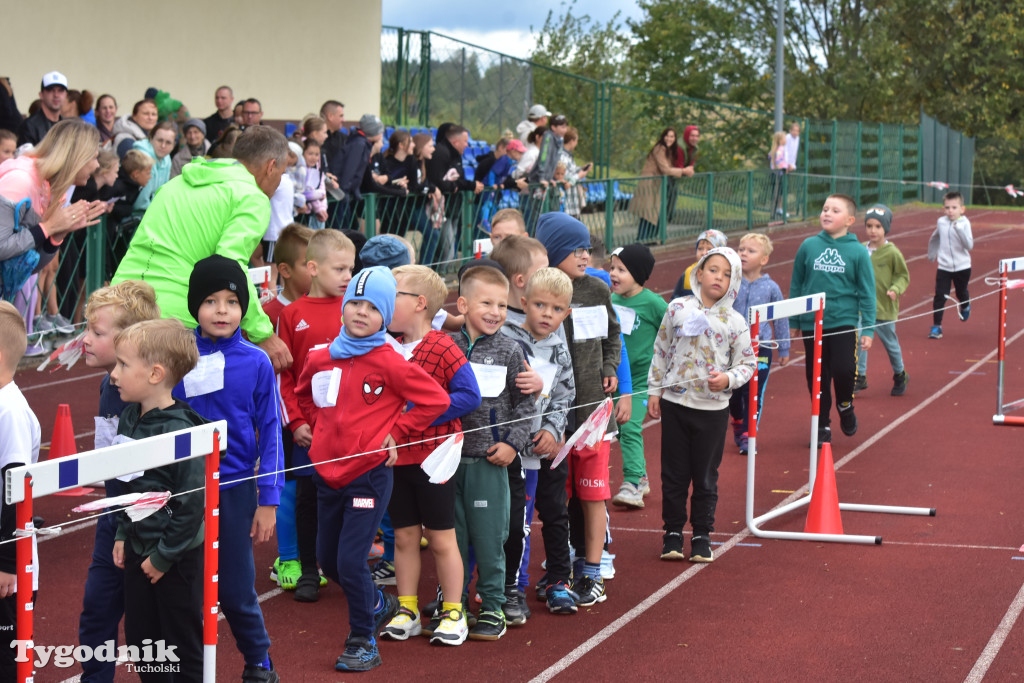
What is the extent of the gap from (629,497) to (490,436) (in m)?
2.68

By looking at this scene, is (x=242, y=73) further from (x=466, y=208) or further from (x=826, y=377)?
(x=826, y=377)

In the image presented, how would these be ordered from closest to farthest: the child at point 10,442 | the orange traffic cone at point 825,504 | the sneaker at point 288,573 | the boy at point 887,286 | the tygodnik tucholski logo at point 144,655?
the child at point 10,442 → the tygodnik tucholski logo at point 144,655 → the sneaker at point 288,573 → the orange traffic cone at point 825,504 → the boy at point 887,286

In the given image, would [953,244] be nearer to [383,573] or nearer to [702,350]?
[702,350]

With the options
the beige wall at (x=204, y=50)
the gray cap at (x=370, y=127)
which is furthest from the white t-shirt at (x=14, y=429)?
the beige wall at (x=204, y=50)

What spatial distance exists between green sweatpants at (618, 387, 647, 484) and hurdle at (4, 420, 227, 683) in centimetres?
424

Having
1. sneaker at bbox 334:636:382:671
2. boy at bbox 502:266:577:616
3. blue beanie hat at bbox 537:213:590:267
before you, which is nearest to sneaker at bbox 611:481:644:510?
boy at bbox 502:266:577:616

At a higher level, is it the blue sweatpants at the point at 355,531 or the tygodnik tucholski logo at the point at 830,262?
the tygodnik tucholski logo at the point at 830,262

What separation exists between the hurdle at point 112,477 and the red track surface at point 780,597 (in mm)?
1291

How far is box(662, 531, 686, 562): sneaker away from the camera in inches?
280

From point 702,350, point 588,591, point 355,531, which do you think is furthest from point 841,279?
point 355,531

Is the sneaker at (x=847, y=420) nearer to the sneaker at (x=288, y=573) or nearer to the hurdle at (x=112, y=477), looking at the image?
the sneaker at (x=288, y=573)

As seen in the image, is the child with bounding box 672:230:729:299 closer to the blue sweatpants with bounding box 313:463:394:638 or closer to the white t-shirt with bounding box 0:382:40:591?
the blue sweatpants with bounding box 313:463:394:638

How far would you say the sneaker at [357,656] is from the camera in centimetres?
536

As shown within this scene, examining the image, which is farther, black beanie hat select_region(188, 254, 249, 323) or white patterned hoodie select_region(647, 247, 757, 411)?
white patterned hoodie select_region(647, 247, 757, 411)
